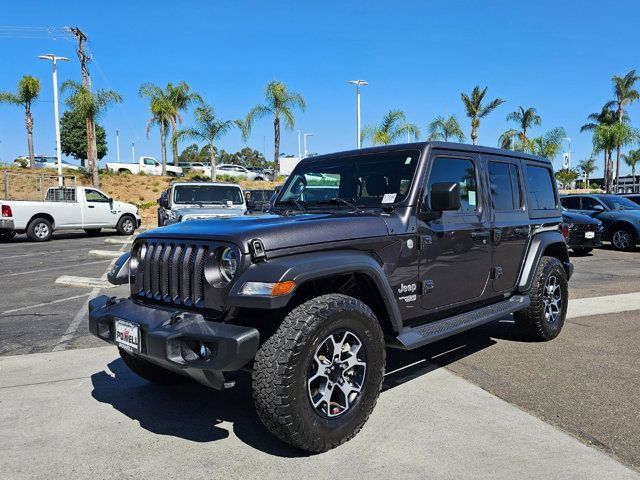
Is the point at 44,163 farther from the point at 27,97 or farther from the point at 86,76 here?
the point at 86,76

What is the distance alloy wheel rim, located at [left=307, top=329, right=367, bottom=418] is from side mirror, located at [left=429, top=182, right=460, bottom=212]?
1.22 meters

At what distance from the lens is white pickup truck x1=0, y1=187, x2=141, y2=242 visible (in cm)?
1638

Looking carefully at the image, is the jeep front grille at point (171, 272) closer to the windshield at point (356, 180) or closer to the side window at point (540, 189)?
the windshield at point (356, 180)

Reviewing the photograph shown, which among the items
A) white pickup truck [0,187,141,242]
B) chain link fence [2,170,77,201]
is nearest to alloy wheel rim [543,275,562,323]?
white pickup truck [0,187,141,242]

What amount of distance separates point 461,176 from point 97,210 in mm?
16654

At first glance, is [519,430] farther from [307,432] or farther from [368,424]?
[307,432]

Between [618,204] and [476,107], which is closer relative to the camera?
[618,204]

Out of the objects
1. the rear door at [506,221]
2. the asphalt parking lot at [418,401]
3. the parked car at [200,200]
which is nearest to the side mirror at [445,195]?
the rear door at [506,221]

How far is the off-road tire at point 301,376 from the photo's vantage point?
9.12ft

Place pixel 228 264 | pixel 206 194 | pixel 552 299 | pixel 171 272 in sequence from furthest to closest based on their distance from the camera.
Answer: pixel 206 194 < pixel 552 299 < pixel 171 272 < pixel 228 264

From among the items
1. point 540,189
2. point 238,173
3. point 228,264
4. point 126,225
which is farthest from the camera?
point 238,173

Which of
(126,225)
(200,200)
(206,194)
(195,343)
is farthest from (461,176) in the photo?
(126,225)

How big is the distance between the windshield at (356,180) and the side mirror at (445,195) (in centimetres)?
23

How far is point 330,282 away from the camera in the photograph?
341 cm
